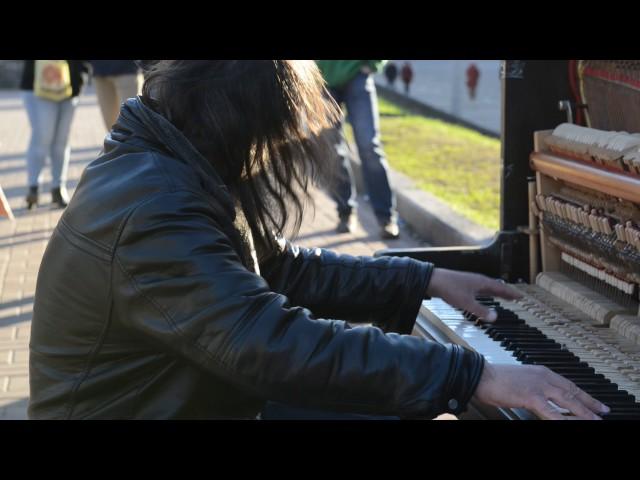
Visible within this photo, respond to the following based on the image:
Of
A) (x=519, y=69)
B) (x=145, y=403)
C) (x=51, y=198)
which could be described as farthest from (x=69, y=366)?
(x=51, y=198)

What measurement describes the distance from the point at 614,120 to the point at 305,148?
1.41 meters

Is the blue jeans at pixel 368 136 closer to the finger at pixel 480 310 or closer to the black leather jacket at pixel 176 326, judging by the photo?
the finger at pixel 480 310

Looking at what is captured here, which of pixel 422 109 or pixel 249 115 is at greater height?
pixel 249 115

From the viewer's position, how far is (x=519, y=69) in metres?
3.30

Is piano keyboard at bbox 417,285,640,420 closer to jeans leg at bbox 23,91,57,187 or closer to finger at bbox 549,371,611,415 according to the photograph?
finger at bbox 549,371,611,415

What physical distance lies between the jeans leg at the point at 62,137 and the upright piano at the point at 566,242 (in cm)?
536

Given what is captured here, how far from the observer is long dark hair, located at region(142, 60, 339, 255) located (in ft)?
6.70

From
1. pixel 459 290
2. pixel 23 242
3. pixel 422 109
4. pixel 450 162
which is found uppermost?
pixel 459 290

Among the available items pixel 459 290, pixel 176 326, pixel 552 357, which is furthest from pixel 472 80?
pixel 176 326

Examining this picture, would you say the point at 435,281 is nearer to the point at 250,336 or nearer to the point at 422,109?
the point at 250,336

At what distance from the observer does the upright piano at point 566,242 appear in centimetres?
258

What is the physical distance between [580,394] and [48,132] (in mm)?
6779

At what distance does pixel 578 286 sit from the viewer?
316cm

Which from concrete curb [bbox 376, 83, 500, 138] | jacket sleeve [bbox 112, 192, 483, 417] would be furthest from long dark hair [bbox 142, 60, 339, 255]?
concrete curb [bbox 376, 83, 500, 138]
